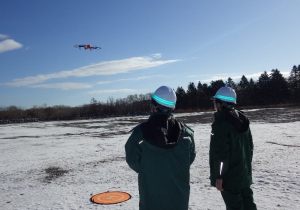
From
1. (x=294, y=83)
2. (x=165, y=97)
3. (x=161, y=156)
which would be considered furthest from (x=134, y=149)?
(x=294, y=83)

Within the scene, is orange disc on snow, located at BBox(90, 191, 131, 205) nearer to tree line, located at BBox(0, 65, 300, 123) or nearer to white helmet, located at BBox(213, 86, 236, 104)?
white helmet, located at BBox(213, 86, 236, 104)

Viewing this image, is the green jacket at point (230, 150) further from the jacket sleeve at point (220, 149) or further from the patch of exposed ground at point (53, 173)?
the patch of exposed ground at point (53, 173)

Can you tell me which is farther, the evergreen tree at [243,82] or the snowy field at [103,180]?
the evergreen tree at [243,82]

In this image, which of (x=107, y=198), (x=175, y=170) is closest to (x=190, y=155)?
(x=175, y=170)

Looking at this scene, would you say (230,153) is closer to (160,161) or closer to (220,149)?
(220,149)

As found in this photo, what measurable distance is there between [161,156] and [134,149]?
9.7 inches

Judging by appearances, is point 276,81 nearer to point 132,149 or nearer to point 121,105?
point 121,105

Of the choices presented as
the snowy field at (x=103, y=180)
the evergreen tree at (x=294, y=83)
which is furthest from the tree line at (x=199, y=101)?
the snowy field at (x=103, y=180)

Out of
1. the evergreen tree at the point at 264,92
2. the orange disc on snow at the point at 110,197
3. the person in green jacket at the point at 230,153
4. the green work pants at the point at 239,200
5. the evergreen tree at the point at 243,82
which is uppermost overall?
the evergreen tree at the point at 243,82

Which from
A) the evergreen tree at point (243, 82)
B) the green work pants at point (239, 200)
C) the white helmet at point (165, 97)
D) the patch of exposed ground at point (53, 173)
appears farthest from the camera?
the evergreen tree at point (243, 82)

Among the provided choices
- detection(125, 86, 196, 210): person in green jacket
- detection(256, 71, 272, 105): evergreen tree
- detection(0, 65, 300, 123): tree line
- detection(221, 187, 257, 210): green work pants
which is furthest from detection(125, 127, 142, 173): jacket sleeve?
detection(256, 71, 272, 105): evergreen tree

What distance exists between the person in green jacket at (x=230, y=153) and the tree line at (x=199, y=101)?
70.7 meters

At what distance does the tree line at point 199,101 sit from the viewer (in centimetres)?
7919

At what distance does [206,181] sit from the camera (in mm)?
7668
